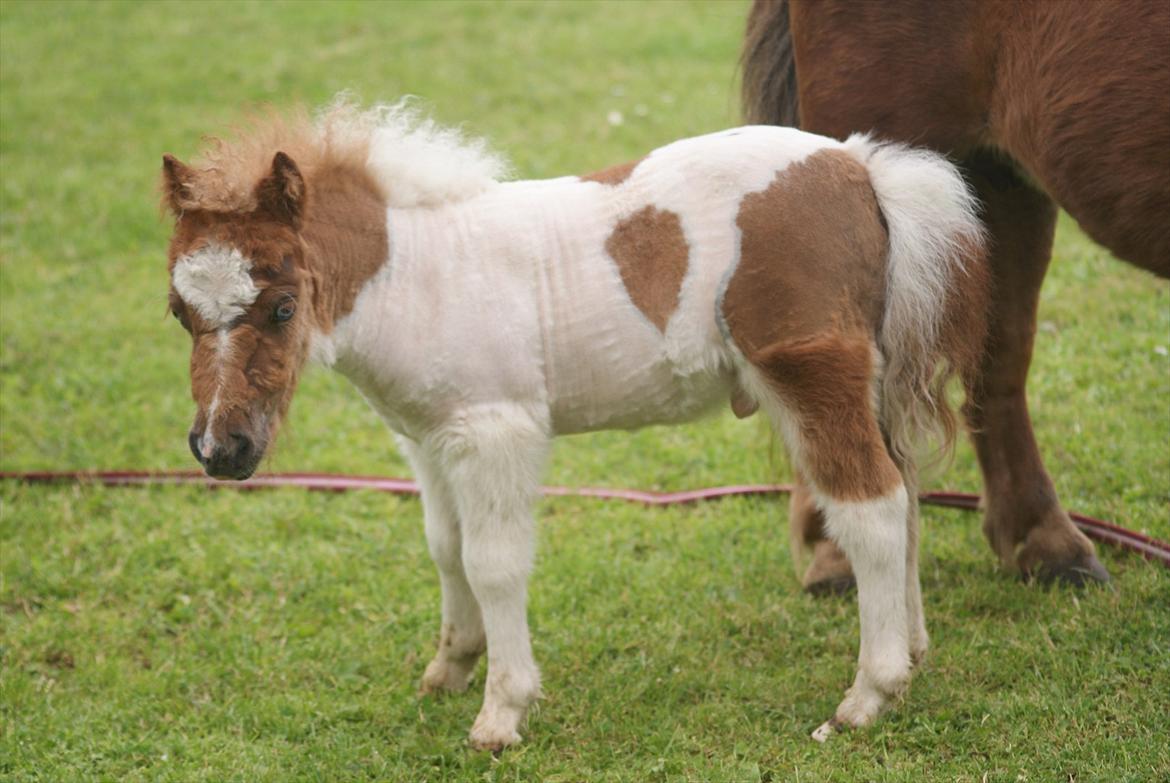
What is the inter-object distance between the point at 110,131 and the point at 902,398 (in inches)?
329

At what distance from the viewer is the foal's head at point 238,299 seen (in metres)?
3.14

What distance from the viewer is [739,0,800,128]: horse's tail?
4.49 metres

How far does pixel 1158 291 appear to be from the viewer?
6.41 m

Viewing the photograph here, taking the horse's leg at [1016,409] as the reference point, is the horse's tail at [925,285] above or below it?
above

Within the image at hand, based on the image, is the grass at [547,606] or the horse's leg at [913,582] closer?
the grass at [547,606]

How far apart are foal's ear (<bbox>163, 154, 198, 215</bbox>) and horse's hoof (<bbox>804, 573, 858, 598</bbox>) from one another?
245 cm

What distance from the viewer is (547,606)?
14.7 ft

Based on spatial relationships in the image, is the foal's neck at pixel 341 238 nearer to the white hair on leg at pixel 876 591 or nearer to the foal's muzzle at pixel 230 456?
the foal's muzzle at pixel 230 456

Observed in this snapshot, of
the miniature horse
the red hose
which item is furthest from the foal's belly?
the red hose

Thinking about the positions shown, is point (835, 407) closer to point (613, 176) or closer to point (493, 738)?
point (613, 176)

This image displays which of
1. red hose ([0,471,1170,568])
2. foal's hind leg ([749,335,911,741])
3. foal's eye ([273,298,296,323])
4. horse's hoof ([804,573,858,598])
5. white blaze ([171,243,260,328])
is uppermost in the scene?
white blaze ([171,243,260,328])

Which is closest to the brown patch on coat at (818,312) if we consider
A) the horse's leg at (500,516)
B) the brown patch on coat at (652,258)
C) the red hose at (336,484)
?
the brown patch on coat at (652,258)

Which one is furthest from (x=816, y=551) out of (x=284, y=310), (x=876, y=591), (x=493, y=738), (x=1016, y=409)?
(x=284, y=310)

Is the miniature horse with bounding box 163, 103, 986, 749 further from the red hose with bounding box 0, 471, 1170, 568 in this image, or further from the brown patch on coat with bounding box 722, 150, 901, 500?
the red hose with bounding box 0, 471, 1170, 568
